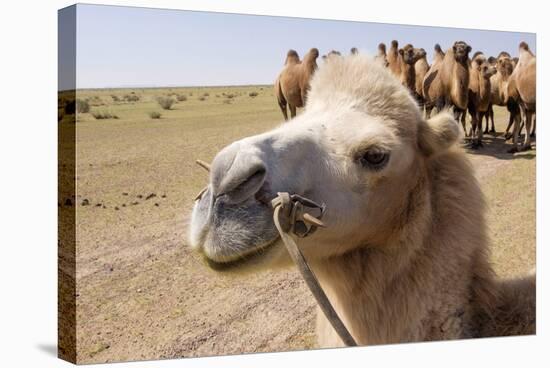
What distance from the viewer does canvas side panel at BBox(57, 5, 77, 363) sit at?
2967mm

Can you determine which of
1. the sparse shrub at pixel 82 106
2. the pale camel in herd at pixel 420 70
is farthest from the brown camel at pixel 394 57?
the sparse shrub at pixel 82 106

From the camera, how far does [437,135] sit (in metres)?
2.50

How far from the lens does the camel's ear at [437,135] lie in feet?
8.20

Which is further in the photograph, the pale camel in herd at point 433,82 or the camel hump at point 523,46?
the pale camel in herd at point 433,82

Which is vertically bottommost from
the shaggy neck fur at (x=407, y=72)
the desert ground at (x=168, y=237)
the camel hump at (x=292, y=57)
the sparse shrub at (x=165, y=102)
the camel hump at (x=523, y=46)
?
the desert ground at (x=168, y=237)

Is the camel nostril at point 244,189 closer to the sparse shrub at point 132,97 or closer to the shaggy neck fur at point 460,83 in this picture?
the sparse shrub at point 132,97

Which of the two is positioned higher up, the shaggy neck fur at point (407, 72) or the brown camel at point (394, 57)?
the brown camel at point (394, 57)

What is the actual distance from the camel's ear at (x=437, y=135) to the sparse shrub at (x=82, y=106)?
1.50 meters

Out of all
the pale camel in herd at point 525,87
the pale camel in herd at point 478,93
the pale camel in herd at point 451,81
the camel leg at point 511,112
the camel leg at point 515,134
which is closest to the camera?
the pale camel in herd at point 525,87

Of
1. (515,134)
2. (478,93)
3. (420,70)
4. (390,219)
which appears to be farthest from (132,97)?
(478,93)

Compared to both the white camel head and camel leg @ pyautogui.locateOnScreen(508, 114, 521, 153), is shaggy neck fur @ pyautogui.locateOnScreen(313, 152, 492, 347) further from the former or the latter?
camel leg @ pyautogui.locateOnScreen(508, 114, 521, 153)

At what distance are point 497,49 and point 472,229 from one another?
218 centimetres

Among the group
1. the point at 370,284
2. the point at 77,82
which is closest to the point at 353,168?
the point at 370,284

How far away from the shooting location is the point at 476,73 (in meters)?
5.94
